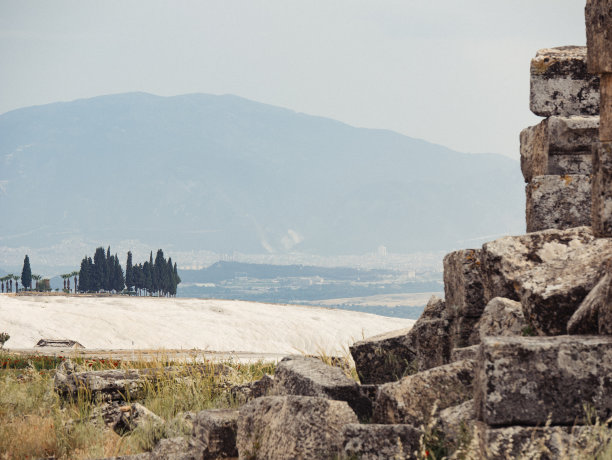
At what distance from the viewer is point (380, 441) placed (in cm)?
666

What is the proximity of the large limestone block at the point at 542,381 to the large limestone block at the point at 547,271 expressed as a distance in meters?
1.29

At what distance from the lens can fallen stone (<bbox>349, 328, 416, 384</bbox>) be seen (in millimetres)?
10852

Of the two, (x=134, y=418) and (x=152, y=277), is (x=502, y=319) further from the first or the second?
(x=152, y=277)

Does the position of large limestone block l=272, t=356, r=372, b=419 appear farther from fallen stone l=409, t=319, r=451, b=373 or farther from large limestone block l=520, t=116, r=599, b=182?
large limestone block l=520, t=116, r=599, b=182

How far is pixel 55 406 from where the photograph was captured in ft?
42.0

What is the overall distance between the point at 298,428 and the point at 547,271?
3090 mm

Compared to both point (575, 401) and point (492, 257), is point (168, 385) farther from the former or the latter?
point (575, 401)

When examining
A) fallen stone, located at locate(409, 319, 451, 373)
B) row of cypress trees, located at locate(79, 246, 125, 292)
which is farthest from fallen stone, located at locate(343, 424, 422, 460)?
row of cypress trees, located at locate(79, 246, 125, 292)

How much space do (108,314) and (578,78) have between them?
3896cm

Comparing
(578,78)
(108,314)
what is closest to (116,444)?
(578,78)

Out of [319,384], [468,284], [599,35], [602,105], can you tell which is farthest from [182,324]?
[599,35]

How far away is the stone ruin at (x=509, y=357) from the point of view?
629cm

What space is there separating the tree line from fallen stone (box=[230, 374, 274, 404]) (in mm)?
89243

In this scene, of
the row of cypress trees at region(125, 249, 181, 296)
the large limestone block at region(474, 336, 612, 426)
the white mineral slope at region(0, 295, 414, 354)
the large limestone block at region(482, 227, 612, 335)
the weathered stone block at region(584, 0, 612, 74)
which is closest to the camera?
the large limestone block at region(474, 336, 612, 426)
